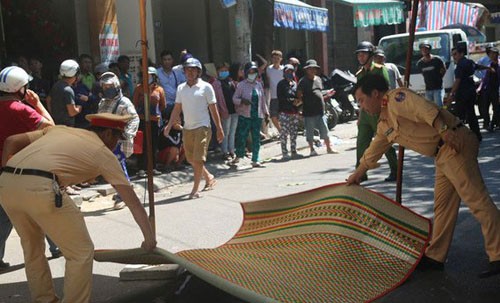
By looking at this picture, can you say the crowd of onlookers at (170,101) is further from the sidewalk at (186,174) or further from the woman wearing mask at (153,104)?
the sidewalk at (186,174)

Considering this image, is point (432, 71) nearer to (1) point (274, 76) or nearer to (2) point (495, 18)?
(1) point (274, 76)

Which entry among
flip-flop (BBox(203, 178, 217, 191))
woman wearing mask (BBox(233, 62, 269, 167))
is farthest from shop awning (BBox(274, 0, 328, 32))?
flip-flop (BBox(203, 178, 217, 191))

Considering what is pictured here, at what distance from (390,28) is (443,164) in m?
27.3

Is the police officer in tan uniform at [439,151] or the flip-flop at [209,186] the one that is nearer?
the police officer in tan uniform at [439,151]

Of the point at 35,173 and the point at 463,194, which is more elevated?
the point at 35,173

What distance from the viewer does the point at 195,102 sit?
10.2 m

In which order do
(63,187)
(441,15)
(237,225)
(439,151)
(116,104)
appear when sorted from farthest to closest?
(441,15)
(116,104)
(237,225)
(439,151)
(63,187)

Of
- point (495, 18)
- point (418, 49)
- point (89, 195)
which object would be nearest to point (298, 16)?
point (418, 49)

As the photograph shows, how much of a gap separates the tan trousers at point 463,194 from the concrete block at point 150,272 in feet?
6.72

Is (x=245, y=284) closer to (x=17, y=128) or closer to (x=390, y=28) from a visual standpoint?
(x=17, y=128)

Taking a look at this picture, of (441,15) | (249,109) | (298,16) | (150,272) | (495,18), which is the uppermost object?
(298,16)

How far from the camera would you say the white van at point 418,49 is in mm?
19250

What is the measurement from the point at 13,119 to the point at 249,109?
281 inches

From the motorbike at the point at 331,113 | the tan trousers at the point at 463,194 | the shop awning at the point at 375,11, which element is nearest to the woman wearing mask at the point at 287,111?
the motorbike at the point at 331,113
